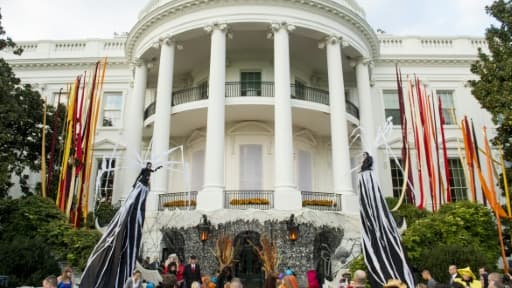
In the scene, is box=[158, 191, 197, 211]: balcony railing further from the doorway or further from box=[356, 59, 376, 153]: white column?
box=[356, 59, 376, 153]: white column

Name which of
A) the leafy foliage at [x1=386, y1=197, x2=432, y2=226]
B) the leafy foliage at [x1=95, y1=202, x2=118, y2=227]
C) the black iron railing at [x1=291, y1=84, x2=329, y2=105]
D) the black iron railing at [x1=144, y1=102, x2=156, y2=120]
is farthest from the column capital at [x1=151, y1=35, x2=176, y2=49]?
the leafy foliage at [x1=386, y1=197, x2=432, y2=226]

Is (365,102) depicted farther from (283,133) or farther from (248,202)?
(248,202)

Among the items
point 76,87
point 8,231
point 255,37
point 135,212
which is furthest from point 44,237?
point 255,37

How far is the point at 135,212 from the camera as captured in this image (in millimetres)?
6672

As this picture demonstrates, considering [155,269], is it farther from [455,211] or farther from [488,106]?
[488,106]

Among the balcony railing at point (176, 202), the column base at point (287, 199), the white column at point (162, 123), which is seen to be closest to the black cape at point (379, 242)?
the column base at point (287, 199)

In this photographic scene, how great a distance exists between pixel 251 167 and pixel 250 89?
12.0 feet

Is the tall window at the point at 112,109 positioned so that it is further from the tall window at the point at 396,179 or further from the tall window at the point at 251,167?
the tall window at the point at 396,179

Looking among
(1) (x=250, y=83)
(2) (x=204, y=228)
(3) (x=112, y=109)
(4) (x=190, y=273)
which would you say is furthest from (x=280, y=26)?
(4) (x=190, y=273)

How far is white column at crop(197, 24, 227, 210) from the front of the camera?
49.7ft

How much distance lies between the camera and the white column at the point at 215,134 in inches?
596

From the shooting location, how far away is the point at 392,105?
23.0 m

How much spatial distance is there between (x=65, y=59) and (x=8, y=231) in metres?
12.7

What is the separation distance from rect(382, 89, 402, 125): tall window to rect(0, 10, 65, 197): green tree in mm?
17089
